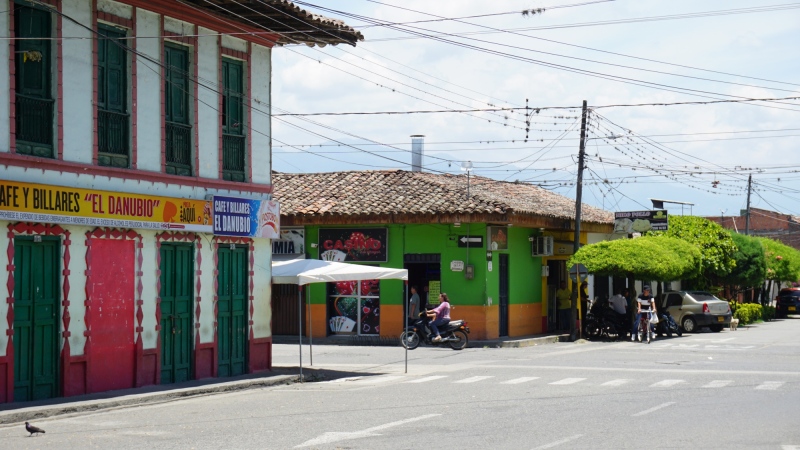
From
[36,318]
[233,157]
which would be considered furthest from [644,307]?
[36,318]

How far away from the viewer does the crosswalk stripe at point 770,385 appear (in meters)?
19.0

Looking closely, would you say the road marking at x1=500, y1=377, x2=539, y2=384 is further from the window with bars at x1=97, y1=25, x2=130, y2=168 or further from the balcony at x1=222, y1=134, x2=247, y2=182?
the window with bars at x1=97, y1=25, x2=130, y2=168

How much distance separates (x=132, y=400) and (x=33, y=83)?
5.24 meters

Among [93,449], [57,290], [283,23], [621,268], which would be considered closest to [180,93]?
[283,23]

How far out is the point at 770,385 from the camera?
64.2ft

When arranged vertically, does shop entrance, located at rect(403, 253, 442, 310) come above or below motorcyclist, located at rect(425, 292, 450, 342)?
above

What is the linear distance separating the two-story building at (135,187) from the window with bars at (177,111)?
3 centimetres

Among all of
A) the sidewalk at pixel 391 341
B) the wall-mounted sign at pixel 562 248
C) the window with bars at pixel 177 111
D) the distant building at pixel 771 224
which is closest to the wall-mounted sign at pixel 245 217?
the window with bars at pixel 177 111

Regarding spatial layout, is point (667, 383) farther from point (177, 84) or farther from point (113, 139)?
point (113, 139)

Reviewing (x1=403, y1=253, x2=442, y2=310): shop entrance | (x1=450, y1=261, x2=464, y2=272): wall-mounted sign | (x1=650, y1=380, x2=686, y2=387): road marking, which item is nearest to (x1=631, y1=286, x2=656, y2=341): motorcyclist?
(x1=450, y1=261, x2=464, y2=272): wall-mounted sign

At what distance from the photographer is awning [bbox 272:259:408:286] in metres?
21.9

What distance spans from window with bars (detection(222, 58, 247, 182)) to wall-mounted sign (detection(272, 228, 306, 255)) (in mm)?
13995

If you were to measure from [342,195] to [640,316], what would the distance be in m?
10.7

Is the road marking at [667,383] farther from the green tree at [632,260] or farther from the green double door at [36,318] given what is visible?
the green tree at [632,260]
